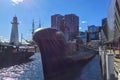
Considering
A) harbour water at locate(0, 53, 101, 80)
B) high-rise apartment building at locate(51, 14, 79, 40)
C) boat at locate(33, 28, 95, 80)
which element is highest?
high-rise apartment building at locate(51, 14, 79, 40)

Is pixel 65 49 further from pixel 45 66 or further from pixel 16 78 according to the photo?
pixel 16 78

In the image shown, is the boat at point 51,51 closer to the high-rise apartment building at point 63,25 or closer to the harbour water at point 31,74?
the high-rise apartment building at point 63,25

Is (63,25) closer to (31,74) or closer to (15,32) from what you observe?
(31,74)

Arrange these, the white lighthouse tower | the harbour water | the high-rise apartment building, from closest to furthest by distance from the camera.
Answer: the harbour water < the high-rise apartment building < the white lighthouse tower

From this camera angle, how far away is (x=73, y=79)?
2905 cm

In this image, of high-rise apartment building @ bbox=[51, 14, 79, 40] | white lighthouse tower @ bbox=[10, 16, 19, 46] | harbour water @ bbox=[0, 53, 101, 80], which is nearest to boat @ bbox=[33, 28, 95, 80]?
high-rise apartment building @ bbox=[51, 14, 79, 40]

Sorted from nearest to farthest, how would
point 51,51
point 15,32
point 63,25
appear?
point 51,51 < point 63,25 < point 15,32

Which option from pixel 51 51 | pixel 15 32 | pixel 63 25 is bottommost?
pixel 51 51

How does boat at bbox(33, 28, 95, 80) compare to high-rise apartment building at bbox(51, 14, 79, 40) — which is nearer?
boat at bbox(33, 28, 95, 80)

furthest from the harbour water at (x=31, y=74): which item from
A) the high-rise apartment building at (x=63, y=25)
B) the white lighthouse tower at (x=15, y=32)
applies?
the white lighthouse tower at (x=15, y=32)

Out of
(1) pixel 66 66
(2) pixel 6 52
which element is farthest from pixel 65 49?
(2) pixel 6 52

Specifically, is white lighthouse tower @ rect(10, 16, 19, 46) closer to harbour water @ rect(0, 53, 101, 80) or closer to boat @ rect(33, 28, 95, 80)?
harbour water @ rect(0, 53, 101, 80)

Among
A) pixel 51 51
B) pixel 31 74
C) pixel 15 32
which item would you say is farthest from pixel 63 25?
pixel 15 32

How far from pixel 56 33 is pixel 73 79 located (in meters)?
6.21
